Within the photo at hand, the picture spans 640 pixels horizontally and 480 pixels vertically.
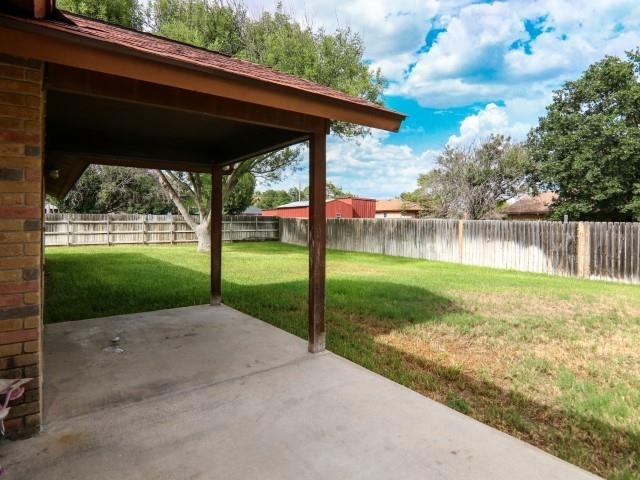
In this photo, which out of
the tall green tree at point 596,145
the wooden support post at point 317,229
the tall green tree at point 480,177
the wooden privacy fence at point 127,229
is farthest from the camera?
the tall green tree at point 480,177

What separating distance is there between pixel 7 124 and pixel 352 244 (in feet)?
50.9

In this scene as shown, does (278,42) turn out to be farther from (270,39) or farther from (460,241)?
(460,241)

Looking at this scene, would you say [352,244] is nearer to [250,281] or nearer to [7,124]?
[250,281]

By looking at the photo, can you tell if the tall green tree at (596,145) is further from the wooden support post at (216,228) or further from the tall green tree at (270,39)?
the wooden support post at (216,228)

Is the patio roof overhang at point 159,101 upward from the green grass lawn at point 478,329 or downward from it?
upward

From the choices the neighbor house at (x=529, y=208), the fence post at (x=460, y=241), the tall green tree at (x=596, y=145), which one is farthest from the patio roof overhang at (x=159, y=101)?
the neighbor house at (x=529, y=208)

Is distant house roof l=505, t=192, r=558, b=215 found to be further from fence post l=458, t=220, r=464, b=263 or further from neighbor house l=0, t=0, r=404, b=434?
neighbor house l=0, t=0, r=404, b=434

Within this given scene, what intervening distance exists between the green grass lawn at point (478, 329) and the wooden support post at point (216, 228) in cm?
42

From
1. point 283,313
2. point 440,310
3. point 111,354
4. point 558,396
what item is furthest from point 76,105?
point 440,310

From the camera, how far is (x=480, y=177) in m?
21.2

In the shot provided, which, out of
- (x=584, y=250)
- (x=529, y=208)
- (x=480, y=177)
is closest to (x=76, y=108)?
(x=584, y=250)

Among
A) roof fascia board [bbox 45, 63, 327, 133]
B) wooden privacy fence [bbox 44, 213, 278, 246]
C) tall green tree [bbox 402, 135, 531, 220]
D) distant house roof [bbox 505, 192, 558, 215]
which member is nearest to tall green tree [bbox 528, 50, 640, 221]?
tall green tree [bbox 402, 135, 531, 220]

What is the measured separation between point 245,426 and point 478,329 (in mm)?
3625

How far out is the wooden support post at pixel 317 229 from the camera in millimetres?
3740
